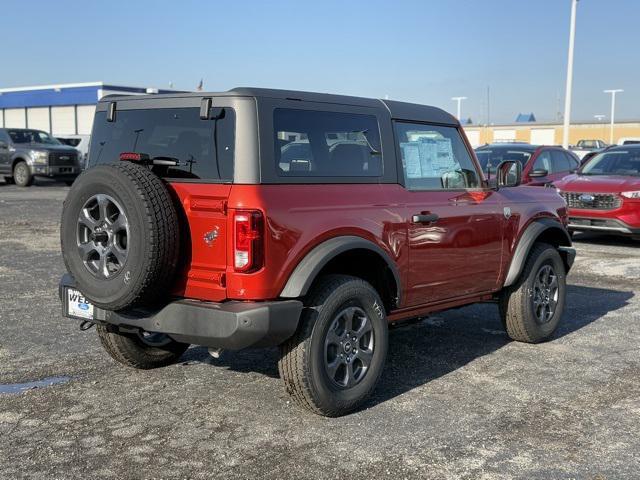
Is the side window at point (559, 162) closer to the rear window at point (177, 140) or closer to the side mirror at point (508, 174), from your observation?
the side mirror at point (508, 174)

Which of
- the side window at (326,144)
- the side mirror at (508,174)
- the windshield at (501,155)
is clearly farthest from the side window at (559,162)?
the side window at (326,144)

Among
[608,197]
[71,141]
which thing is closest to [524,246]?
[608,197]

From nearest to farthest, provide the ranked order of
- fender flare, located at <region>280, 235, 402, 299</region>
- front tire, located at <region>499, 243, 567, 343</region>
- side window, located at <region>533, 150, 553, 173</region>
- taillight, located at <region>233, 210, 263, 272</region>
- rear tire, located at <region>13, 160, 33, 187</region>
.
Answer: taillight, located at <region>233, 210, 263, 272</region>, fender flare, located at <region>280, 235, 402, 299</region>, front tire, located at <region>499, 243, 567, 343</region>, side window, located at <region>533, 150, 553, 173</region>, rear tire, located at <region>13, 160, 33, 187</region>

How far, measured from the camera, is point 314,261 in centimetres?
415

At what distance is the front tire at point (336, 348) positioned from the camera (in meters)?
4.21

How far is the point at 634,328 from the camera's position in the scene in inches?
265

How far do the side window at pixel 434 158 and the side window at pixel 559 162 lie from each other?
8429 mm

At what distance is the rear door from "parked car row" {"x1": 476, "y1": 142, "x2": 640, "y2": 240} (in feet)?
17.4

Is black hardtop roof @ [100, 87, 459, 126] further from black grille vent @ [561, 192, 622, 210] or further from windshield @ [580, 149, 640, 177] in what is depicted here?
windshield @ [580, 149, 640, 177]

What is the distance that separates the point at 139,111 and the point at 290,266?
1.50 m

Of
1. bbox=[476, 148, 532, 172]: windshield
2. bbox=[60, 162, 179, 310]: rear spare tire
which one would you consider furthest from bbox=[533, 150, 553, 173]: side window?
bbox=[60, 162, 179, 310]: rear spare tire

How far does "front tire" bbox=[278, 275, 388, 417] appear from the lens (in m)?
4.21

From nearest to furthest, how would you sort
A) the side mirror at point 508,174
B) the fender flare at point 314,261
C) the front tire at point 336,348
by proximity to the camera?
1. the fender flare at point 314,261
2. the front tire at point 336,348
3. the side mirror at point 508,174

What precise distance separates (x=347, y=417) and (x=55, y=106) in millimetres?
50445
